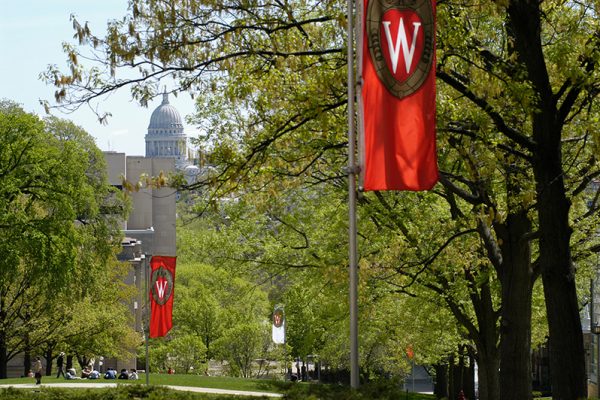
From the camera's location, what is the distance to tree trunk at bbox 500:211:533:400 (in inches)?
950

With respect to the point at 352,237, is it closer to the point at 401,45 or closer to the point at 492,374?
the point at 401,45

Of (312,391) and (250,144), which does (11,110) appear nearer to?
(250,144)

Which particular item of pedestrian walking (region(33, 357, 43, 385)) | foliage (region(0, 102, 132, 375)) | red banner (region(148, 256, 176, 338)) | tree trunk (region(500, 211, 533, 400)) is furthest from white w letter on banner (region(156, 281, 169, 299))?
foliage (region(0, 102, 132, 375))

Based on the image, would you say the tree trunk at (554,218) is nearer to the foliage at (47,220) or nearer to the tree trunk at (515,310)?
the tree trunk at (515,310)

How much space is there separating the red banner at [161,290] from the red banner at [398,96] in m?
19.9

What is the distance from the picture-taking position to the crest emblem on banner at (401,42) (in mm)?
13617

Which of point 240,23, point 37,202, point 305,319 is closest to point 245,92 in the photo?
point 240,23

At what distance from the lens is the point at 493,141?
57.4 feet

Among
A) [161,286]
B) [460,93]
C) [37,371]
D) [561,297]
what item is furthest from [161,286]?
[37,371]

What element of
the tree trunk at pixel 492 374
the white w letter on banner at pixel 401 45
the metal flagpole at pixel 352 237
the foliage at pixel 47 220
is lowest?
the tree trunk at pixel 492 374

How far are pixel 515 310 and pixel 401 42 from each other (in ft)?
39.1

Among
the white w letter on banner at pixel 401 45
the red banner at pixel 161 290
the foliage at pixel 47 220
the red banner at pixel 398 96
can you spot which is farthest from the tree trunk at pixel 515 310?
the foliage at pixel 47 220

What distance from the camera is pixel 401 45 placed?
45.2ft

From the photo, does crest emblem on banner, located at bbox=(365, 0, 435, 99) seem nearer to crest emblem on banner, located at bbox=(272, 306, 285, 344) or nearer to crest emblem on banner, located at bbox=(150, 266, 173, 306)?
crest emblem on banner, located at bbox=(150, 266, 173, 306)
